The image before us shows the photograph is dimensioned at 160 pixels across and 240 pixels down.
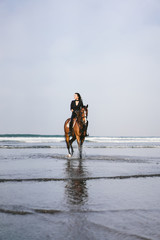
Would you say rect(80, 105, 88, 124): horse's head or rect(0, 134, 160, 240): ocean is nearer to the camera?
rect(0, 134, 160, 240): ocean

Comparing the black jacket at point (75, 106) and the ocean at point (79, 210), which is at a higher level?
the black jacket at point (75, 106)

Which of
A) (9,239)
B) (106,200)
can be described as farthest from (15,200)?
(9,239)

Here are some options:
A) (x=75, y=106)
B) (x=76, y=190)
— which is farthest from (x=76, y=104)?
(x=76, y=190)

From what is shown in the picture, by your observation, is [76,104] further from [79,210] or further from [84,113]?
[79,210]

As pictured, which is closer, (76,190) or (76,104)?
(76,190)

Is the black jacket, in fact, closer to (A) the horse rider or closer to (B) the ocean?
(A) the horse rider

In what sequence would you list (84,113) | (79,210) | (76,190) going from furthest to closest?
1. (84,113)
2. (76,190)
3. (79,210)

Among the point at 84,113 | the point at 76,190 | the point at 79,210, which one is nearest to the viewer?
the point at 79,210

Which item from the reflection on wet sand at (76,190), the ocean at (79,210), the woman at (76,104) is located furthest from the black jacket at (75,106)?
the ocean at (79,210)

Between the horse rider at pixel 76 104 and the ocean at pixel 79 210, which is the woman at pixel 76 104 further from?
the ocean at pixel 79 210

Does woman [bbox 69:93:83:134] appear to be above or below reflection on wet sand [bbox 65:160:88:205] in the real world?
above

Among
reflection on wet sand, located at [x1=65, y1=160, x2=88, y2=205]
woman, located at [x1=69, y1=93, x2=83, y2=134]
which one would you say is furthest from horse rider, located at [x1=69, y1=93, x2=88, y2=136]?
reflection on wet sand, located at [x1=65, y1=160, x2=88, y2=205]

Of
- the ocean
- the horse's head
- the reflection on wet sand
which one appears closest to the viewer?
the ocean

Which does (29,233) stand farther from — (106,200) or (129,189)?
(129,189)
